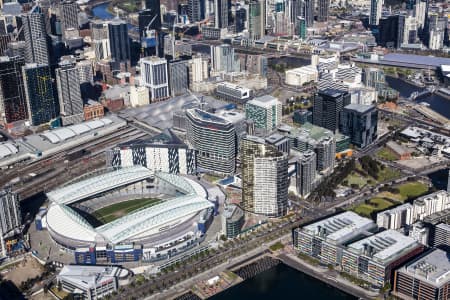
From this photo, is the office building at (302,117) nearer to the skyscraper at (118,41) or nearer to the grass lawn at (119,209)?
the grass lawn at (119,209)

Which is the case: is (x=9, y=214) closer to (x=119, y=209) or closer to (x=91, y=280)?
(x=119, y=209)

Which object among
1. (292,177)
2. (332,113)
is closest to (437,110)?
(332,113)

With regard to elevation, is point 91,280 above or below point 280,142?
below

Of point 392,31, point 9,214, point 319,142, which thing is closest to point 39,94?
point 9,214

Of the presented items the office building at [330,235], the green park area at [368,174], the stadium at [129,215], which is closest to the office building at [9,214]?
the stadium at [129,215]

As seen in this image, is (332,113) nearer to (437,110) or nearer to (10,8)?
(437,110)
